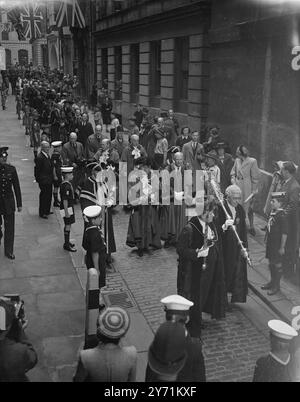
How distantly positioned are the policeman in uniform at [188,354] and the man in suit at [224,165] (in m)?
6.83

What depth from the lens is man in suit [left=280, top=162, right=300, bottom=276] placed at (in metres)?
7.62

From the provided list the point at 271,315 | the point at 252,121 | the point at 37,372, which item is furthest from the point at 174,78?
the point at 37,372

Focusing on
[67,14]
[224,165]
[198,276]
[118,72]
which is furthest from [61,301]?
[118,72]

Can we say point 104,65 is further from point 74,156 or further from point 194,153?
point 194,153

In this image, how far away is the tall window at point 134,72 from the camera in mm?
23359

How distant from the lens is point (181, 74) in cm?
1825

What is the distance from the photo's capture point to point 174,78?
18391 mm

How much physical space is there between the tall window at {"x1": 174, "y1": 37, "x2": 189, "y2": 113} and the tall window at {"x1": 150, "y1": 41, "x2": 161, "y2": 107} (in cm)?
252

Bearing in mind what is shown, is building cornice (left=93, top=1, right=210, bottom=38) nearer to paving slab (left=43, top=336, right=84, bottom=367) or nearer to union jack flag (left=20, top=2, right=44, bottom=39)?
union jack flag (left=20, top=2, right=44, bottom=39)

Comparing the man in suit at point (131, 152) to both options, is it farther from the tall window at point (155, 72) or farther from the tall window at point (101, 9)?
the tall window at point (101, 9)

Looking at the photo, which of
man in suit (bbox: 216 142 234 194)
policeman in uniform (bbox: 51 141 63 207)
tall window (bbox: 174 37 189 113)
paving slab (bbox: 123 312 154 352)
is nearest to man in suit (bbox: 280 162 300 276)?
man in suit (bbox: 216 142 234 194)

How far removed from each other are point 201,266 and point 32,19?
1920cm

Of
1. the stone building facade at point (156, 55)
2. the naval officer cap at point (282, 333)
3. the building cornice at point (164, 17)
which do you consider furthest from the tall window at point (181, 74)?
the naval officer cap at point (282, 333)
